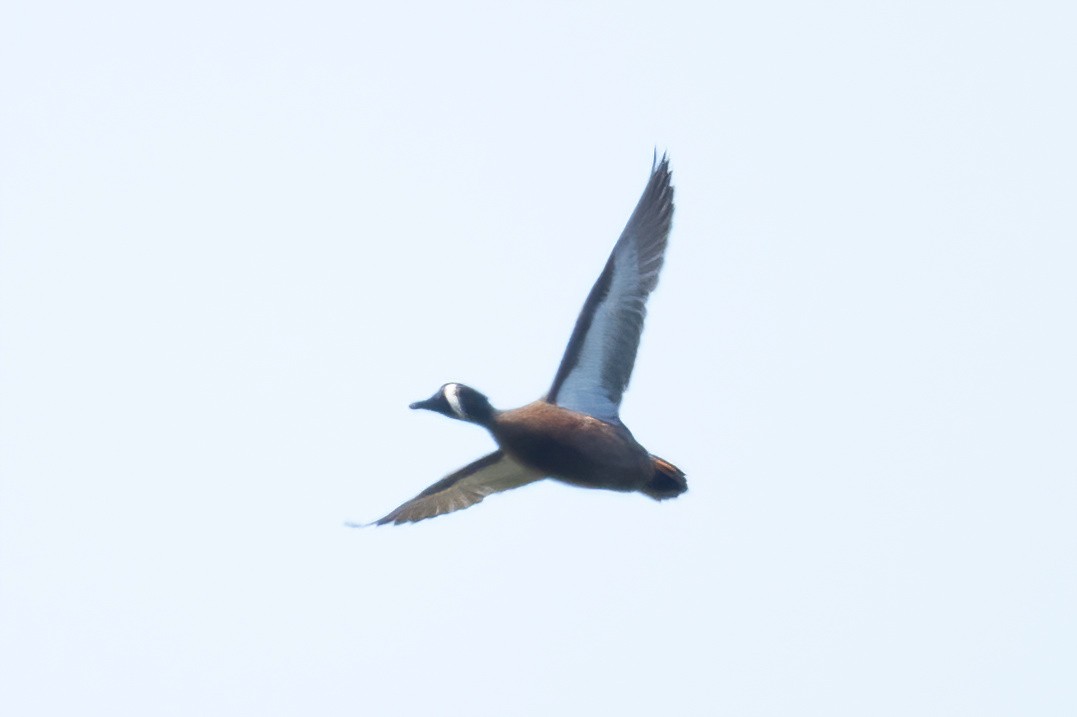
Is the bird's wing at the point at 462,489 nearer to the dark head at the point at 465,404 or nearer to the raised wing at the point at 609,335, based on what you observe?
the dark head at the point at 465,404

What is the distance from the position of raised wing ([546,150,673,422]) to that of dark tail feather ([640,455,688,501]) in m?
0.57

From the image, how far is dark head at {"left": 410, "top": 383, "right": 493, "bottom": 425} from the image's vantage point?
49.4ft

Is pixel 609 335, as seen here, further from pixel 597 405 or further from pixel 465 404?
pixel 465 404

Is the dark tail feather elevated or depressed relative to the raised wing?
depressed

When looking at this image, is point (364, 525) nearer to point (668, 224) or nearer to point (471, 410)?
point (471, 410)

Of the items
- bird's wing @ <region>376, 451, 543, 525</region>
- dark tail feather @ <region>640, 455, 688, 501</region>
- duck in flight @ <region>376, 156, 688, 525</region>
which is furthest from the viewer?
bird's wing @ <region>376, 451, 543, 525</region>

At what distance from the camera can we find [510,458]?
15.4m

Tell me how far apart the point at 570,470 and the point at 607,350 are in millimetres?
1192

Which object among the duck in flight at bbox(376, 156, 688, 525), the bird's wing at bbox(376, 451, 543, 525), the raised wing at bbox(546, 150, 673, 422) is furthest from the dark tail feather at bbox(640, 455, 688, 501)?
the bird's wing at bbox(376, 451, 543, 525)

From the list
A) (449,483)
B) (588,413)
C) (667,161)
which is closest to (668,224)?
(667,161)

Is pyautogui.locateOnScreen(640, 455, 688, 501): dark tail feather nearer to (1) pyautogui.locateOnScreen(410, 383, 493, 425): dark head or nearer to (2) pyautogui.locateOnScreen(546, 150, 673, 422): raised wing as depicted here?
(2) pyautogui.locateOnScreen(546, 150, 673, 422): raised wing

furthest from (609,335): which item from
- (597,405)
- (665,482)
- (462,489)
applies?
(462,489)

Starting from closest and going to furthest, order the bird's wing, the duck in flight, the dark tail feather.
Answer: the duck in flight < the dark tail feather < the bird's wing

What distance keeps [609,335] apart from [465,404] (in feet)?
4.59
